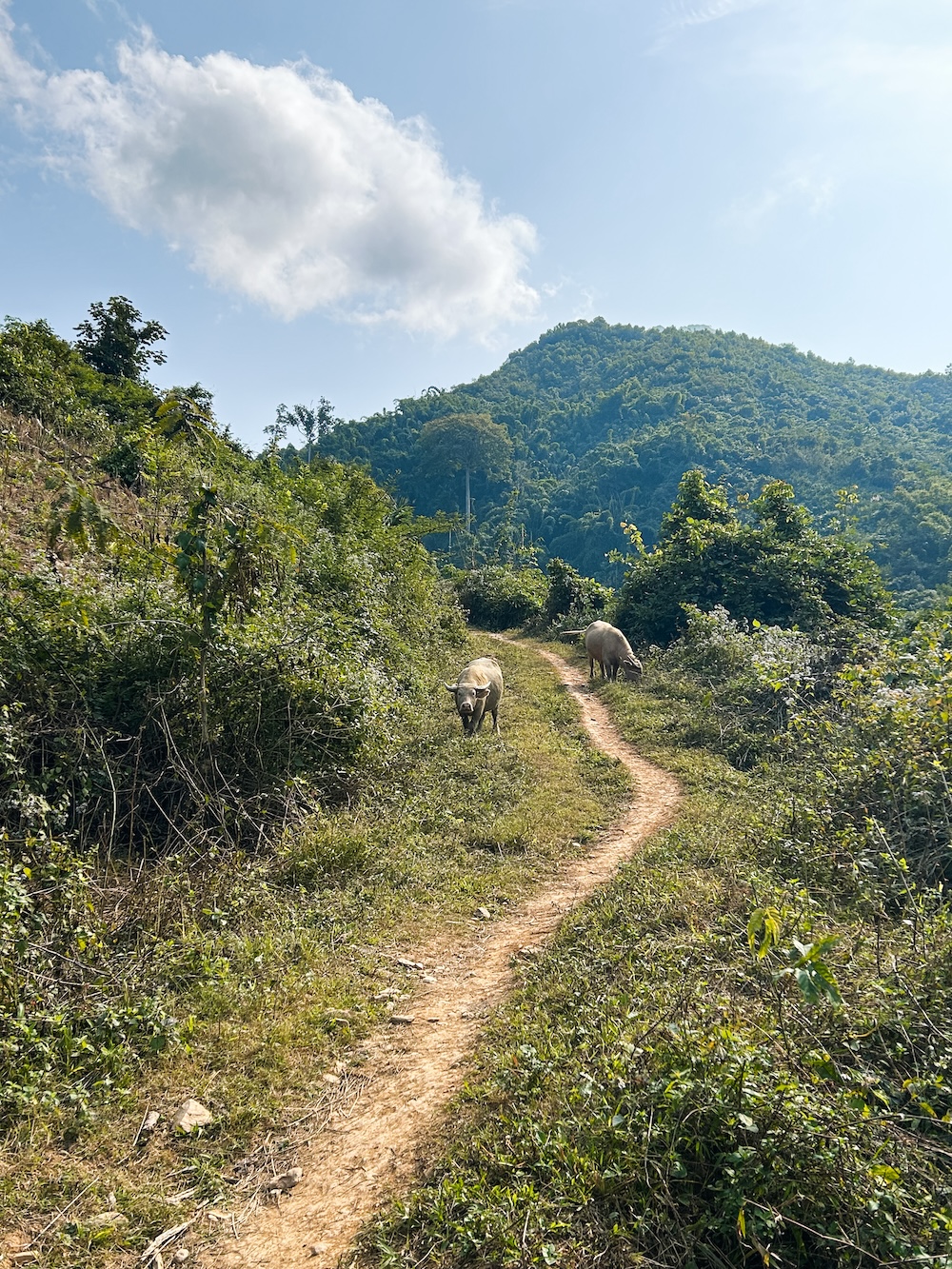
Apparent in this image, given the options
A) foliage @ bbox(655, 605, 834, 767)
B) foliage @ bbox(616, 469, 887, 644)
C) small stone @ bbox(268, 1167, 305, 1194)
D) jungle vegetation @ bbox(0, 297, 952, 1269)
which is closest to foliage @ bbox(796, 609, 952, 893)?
jungle vegetation @ bbox(0, 297, 952, 1269)

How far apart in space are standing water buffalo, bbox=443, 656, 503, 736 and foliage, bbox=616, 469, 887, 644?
25.5ft

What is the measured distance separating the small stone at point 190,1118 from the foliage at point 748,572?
1446 cm

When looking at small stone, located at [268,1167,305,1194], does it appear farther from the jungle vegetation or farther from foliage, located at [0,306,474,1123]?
foliage, located at [0,306,474,1123]

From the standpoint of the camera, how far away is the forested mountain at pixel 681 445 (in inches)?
1777

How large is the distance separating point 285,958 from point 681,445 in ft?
201

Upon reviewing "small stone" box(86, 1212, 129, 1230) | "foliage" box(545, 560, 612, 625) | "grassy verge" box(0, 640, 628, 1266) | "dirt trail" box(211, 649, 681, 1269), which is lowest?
"dirt trail" box(211, 649, 681, 1269)

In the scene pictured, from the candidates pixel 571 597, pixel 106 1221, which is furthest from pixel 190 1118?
pixel 571 597

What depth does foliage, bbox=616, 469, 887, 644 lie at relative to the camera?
16266 millimetres

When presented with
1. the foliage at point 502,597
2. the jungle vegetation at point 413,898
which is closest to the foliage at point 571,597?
the foliage at point 502,597

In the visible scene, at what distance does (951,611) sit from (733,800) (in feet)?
15.3

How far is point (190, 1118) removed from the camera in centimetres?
332

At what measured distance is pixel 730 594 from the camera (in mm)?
17156

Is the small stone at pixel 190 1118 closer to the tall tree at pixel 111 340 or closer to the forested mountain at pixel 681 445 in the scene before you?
the tall tree at pixel 111 340

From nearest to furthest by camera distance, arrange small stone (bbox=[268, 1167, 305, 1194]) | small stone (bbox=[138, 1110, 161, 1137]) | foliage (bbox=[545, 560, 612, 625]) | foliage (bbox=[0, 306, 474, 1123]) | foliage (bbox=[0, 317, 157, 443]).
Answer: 1. small stone (bbox=[268, 1167, 305, 1194])
2. small stone (bbox=[138, 1110, 161, 1137])
3. foliage (bbox=[0, 306, 474, 1123])
4. foliage (bbox=[0, 317, 157, 443])
5. foliage (bbox=[545, 560, 612, 625])
